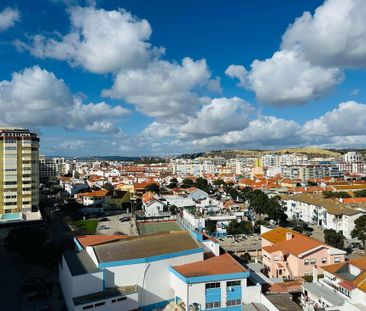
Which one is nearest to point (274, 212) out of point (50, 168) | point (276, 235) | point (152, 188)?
point (276, 235)

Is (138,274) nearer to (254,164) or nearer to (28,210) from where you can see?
(28,210)

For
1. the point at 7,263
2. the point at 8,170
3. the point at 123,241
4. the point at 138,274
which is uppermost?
the point at 8,170

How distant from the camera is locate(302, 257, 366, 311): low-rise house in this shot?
12.7 m

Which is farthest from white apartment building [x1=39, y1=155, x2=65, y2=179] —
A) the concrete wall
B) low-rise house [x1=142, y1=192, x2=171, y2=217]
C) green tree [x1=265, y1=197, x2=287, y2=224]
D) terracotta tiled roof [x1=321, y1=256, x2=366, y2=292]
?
terracotta tiled roof [x1=321, y1=256, x2=366, y2=292]

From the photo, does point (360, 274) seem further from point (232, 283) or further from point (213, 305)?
point (213, 305)

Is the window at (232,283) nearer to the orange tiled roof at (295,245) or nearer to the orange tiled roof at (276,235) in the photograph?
the orange tiled roof at (295,245)

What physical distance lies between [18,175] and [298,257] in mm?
23714

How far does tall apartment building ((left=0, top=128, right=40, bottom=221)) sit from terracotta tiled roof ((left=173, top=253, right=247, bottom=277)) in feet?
65.7

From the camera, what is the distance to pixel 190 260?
16047 millimetres

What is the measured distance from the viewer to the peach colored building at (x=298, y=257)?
18.8 meters

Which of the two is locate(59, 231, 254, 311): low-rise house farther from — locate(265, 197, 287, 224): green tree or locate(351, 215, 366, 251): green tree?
locate(265, 197, 287, 224): green tree

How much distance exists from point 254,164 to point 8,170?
258 feet

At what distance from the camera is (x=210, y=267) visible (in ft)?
49.6

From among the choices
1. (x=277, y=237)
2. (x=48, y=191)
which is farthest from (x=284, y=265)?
(x=48, y=191)
